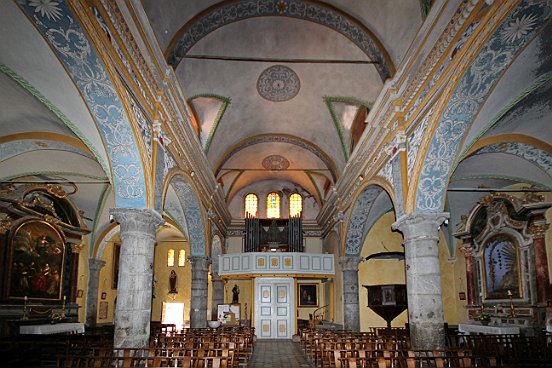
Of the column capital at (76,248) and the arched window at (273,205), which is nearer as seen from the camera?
the column capital at (76,248)

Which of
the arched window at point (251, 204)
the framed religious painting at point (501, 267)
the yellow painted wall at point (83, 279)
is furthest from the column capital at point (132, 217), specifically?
the arched window at point (251, 204)

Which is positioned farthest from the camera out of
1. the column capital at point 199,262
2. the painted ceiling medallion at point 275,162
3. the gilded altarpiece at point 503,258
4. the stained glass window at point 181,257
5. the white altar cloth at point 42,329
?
the stained glass window at point 181,257

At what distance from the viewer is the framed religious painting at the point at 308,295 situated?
86.0 feet

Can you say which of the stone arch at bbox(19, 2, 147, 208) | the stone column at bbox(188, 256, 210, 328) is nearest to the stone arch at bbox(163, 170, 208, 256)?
the stone column at bbox(188, 256, 210, 328)

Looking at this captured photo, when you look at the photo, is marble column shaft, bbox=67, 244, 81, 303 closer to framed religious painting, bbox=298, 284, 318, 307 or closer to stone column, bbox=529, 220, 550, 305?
framed religious painting, bbox=298, 284, 318, 307

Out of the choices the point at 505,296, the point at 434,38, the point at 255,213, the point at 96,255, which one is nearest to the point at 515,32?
the point at 434,38

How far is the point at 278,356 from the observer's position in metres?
14.0

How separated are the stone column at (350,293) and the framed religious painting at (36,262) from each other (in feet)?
34.3

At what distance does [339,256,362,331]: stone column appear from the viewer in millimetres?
18172

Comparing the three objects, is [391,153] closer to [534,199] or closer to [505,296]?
[534,199]

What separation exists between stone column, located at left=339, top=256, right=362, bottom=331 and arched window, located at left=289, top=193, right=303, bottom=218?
957 cm

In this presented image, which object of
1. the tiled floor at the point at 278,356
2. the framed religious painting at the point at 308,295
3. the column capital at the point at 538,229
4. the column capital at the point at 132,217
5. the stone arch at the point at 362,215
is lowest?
the tiled floor at the point at 278,356

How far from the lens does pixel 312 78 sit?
628 inches

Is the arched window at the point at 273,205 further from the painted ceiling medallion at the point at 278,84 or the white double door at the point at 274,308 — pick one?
the painted ceiling medallion at the point at 278,84
